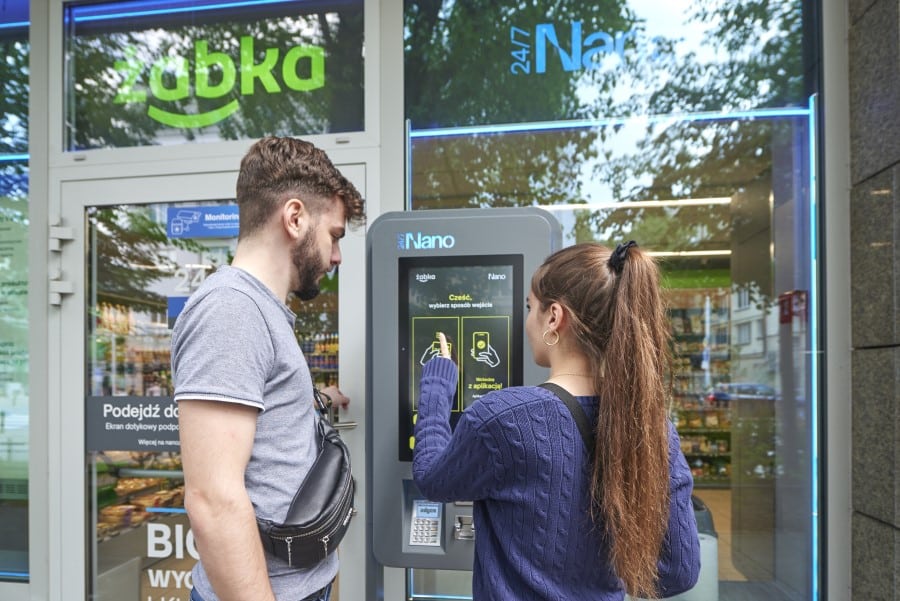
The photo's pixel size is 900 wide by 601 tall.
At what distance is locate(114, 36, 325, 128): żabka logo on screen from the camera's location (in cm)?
276

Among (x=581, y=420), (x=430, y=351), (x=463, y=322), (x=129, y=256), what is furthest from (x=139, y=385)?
(x=581, y=420)

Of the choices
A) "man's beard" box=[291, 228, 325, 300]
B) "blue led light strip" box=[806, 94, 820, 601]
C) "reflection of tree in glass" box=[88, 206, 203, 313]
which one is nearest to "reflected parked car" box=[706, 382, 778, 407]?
"blue led light strip" box=[806, 94, 820, 601]

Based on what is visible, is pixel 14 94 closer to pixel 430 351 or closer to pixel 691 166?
pixel 430 351

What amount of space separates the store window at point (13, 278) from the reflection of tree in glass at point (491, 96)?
217cm

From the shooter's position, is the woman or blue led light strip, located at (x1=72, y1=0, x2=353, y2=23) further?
blue led light strip, located at (x1=72, y1=0, x2=353, y2=23)

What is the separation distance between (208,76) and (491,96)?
148cm

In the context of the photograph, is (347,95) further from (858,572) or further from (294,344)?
(858,572)

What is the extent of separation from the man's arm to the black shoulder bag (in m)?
0.12

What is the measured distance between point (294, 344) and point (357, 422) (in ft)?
3.94

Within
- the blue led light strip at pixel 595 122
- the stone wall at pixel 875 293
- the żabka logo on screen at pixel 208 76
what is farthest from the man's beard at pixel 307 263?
the stone wall at pixel 875 293

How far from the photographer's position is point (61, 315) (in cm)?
276

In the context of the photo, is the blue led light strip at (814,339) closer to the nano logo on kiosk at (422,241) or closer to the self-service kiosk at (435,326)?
the self-service kiosk at (435,326)

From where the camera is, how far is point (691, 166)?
2688mm

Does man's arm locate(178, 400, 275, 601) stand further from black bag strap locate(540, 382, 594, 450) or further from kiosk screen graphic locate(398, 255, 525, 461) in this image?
kiosk screen graphic locate(398, 255, 525, 461)
